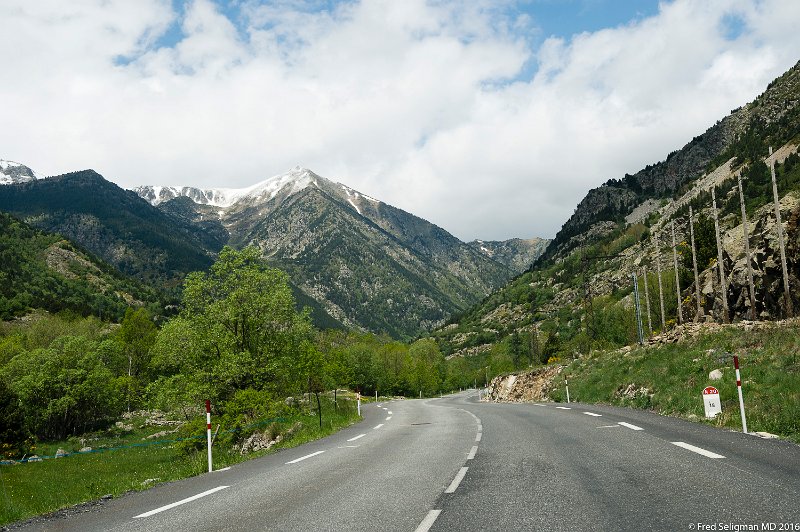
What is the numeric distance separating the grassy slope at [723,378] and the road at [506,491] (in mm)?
2037

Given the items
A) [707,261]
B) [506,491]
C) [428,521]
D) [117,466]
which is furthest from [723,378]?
[707,261]

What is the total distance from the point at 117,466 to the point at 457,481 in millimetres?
41701

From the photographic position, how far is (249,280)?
33.8m

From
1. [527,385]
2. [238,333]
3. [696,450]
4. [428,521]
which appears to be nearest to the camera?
[428,521]

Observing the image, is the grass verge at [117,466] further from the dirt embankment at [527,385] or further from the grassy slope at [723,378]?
the dirt embankment at [527,385]

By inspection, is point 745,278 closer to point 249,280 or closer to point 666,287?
point 249,280

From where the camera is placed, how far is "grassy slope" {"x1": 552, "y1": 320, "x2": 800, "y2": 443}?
14.7 meters

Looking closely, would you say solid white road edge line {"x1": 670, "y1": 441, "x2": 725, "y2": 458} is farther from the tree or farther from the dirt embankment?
the dirt embankment

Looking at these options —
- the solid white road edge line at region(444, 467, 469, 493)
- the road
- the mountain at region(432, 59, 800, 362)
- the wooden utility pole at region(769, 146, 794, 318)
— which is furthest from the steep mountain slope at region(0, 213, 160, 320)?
the wooden utility pole at region(769, 146, 794, 318)

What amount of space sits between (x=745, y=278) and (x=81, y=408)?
7546cm

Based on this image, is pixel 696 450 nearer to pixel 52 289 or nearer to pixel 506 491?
pixel 506 491

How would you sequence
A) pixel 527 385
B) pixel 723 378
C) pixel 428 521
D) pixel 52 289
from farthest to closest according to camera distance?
pixel 52 289
pixel 527 385
pixel 723 378
pixel 428 521

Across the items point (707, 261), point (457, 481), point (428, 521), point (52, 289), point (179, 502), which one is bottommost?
point (179, 502)

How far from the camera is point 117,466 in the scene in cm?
4147
